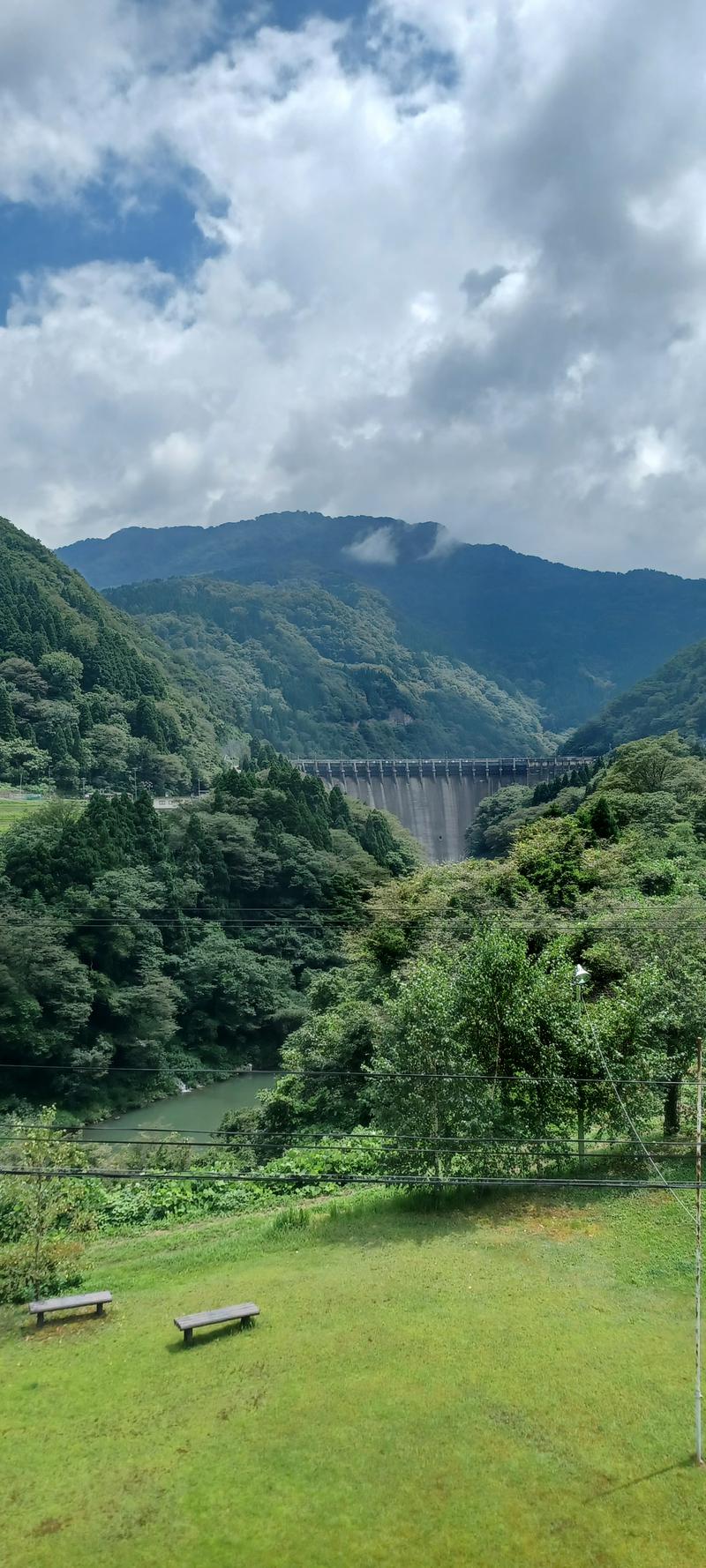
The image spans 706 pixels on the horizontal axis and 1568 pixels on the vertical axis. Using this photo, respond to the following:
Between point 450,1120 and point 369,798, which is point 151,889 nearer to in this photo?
point 450,1120

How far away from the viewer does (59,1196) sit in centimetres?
1731

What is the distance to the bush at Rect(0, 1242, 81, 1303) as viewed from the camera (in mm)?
15711

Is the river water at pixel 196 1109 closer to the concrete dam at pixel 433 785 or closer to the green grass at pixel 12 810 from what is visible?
the green grass at pixel 12 810

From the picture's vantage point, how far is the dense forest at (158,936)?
134 feet

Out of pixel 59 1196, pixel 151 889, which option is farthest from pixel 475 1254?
pixel 151 889

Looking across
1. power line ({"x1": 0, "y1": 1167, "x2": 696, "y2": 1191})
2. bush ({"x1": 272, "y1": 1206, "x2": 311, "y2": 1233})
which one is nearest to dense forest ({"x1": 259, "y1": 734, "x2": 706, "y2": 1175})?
power line ({"x1": 0, "y1": 1167, "x2": 696, "y2": 1191})

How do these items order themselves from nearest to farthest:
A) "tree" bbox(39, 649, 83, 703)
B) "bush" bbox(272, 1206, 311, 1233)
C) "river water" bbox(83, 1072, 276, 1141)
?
"bush" bbox(272, 1206, 311, 1233) → "river water" bbox(83, 1072, 276, 1141) → "tree" bbox(39, 649, 83, 703)

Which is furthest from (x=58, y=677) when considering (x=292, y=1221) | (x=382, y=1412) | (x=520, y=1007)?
(x=382, y=1412)

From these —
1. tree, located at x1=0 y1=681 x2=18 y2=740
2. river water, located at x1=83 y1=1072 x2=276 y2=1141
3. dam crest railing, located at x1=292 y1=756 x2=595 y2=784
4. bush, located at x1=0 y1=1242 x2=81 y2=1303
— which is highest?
tree, located at x1=0 y1=681 x2=18 y2=740

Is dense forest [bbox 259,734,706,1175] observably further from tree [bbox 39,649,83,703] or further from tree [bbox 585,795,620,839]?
tree [bbox 39,649,83,703]

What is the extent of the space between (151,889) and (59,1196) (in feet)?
105

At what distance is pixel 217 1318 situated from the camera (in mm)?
13820

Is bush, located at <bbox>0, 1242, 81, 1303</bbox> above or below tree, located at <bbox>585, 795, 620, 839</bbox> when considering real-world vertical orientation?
below

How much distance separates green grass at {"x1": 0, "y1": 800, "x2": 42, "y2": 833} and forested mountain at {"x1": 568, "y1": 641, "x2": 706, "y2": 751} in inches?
2727
